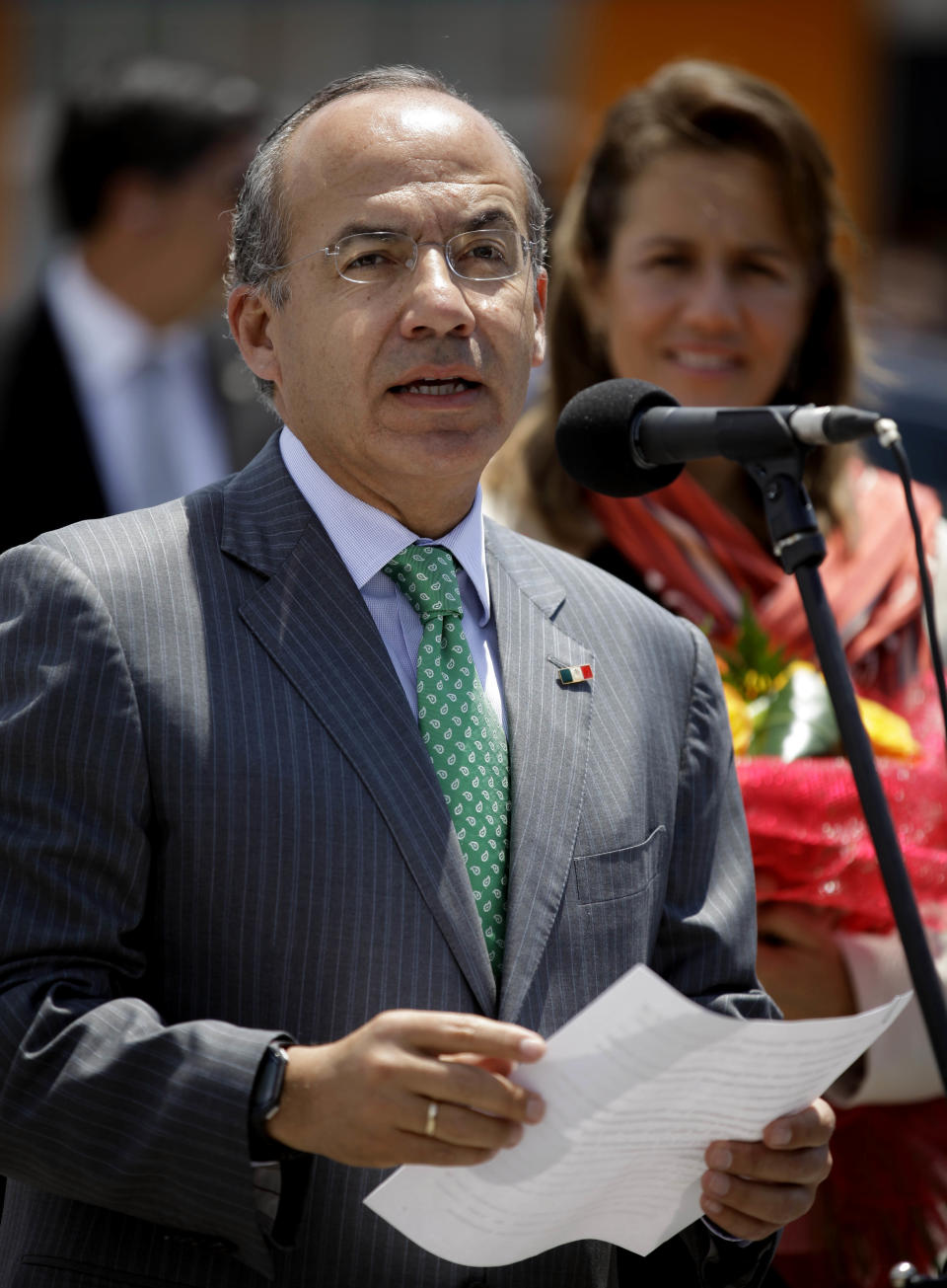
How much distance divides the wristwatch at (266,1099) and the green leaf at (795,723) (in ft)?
4.14

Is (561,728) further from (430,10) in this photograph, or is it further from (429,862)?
(430,10)

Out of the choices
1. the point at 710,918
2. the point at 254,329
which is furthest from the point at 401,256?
the point at 710,918

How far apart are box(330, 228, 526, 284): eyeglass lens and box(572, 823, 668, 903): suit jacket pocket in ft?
2.38

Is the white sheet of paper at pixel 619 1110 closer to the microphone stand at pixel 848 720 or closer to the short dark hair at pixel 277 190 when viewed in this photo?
the microphone stand at pixel 848 720

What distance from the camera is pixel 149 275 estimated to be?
591 cm

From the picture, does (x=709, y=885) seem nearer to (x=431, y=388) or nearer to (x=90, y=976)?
(x=431, y=388)

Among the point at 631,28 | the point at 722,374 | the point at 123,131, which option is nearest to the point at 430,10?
the point at 631,28

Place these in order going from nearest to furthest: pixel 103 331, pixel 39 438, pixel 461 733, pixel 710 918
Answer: pixel 461 733 < pixel 710 918 < pixel 39 438 < pixel 103 331

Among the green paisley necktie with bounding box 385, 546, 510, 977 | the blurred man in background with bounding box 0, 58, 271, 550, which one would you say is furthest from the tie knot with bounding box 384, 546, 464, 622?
the blurred man in background with bounding box 0, 58, 271, 550

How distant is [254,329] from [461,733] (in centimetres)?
62

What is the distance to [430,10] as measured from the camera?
12719 millimetres

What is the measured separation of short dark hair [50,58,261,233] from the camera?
224 inches

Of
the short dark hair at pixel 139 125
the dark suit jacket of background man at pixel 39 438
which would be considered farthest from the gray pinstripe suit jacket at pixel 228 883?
the short dark hair at pixel 139 125

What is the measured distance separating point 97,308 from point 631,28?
731 cm
